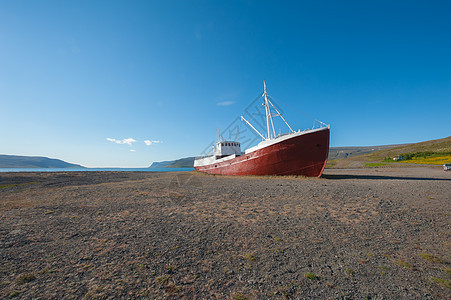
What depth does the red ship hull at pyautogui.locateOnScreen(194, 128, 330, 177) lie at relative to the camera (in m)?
20.5

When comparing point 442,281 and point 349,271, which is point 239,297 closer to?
point 349,271

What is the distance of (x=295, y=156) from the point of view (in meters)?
21.5

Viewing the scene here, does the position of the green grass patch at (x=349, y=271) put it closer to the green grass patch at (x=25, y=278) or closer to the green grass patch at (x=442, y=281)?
the green grass patch at (x=442, y=281)

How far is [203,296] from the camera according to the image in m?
2.76

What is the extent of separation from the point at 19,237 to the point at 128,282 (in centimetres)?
463

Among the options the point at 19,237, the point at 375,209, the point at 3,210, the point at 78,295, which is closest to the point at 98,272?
the point at 78,295

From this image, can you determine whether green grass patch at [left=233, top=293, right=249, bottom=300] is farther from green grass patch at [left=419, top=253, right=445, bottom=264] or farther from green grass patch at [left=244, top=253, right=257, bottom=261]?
green grass patch at [left=419, top=253, right=445, bottom=264]

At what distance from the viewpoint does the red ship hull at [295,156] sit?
20531 mm

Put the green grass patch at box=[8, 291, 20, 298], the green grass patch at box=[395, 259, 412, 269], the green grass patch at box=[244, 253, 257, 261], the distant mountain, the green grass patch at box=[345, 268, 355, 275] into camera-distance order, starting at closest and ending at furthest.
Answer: the green grass patch at box=[8, 291, 20, 298] → the green grass patch at box=[345, 268, 355, 275] → the green grass patch at box=[395, 259, 412, 269] → the green grass patch at box=[244, 253, 257, 261] → the distant mountain

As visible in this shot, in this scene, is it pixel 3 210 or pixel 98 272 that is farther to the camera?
pixel 3 210

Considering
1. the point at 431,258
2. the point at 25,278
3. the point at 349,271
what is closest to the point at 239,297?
the point at 349,271

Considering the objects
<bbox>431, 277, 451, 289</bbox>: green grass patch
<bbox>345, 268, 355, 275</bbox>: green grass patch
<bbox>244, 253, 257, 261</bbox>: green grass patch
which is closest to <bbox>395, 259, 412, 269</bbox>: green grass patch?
<bbox>431, 277, 451, 289</bbox>: green grass patch

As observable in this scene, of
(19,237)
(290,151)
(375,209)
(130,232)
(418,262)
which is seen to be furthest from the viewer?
(290,151)

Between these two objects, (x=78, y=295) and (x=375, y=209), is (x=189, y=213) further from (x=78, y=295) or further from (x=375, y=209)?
(x=375, y=209)
